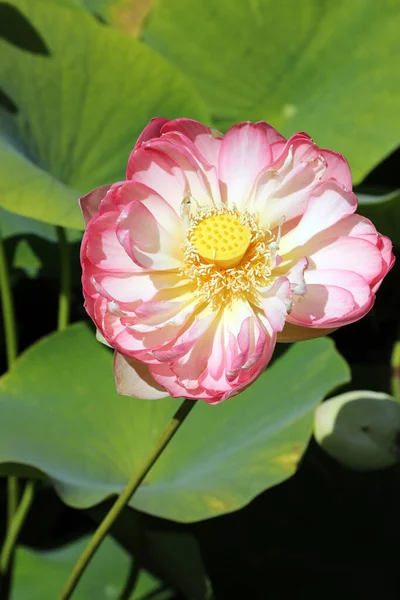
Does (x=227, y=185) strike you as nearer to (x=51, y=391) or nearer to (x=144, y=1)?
(x=51, y=391)

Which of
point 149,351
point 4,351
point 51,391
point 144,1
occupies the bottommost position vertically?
point 4,351

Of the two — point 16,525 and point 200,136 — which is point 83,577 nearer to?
point 16,525

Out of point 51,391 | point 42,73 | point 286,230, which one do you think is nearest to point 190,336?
point 286,230

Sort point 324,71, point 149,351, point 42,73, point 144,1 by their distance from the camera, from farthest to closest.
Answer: point 144,1 < point 324,71 < point 42,73 < point 149,351

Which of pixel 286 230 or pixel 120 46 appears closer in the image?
pixel 286 230

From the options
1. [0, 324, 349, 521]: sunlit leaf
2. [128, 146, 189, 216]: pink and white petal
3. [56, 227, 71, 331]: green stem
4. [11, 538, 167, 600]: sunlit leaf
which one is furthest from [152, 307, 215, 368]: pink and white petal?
[11, 538, 167, 600]: sunlit leaf

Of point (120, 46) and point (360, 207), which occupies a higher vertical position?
point (120, 46)

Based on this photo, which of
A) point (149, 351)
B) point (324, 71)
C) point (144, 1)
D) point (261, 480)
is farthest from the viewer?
point (144, 1)

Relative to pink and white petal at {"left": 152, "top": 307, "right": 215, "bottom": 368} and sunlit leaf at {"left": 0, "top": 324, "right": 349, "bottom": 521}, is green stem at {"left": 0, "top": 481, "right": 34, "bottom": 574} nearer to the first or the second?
sunlit leaf at {"left": 0, "top": 324, "right": 349, "bottom": 521}

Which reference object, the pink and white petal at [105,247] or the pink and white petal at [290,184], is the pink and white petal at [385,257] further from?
the pink and white petal at [105,247]
